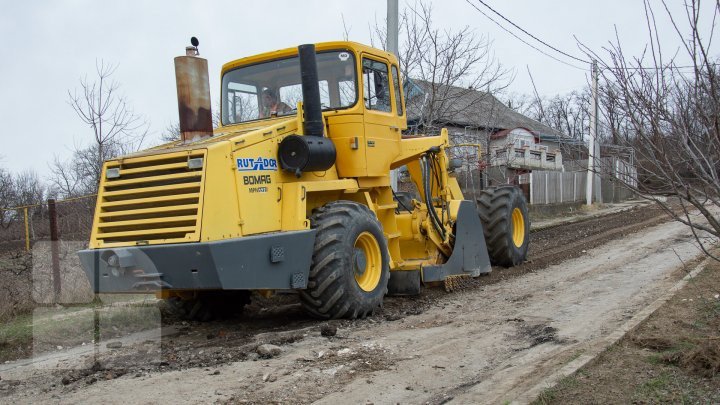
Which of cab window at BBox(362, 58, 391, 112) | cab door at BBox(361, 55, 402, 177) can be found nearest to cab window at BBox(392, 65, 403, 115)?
cab door at BBox(361, 55, 402, 177)

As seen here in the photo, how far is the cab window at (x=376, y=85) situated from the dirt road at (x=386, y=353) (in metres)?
2.59

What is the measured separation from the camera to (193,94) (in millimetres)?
7645

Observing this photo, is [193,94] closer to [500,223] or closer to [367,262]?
[367,262]

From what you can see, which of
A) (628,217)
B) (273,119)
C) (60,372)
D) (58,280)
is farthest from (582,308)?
(628,217)

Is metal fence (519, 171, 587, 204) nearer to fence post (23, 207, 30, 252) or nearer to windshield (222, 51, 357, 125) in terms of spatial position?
fence post (23, 207, 30, 252)

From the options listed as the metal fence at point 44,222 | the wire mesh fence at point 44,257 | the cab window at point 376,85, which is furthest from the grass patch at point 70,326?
the cab window at point 376,85

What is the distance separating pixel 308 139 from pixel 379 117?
5.07 ft

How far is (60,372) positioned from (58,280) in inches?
155

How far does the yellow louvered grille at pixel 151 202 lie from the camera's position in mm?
6730

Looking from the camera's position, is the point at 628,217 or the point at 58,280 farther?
the point at 628,217

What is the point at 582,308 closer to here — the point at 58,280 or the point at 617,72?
the point at 617,72

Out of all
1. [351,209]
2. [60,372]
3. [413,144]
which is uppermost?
[413,144]

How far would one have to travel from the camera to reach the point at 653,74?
444 cm

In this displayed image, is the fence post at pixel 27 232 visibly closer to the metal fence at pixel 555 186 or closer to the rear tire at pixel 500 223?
the rear tire at pixel 500 223
